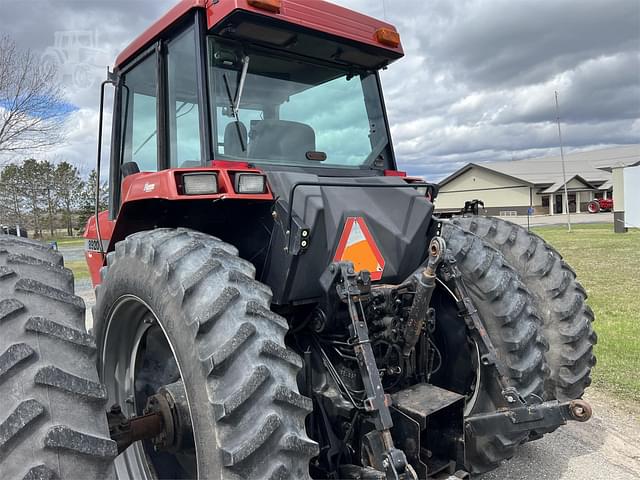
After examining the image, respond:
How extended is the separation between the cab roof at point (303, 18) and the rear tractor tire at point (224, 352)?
4.09ft

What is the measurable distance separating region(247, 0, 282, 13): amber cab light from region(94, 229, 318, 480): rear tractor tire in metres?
1.27

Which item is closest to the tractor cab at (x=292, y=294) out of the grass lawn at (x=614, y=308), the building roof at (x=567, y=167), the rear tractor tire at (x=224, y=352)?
the rear tractor tire at (x=224, y=352)

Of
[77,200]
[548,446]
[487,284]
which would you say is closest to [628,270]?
[548,446]

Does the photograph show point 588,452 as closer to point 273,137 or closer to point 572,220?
point 273,137

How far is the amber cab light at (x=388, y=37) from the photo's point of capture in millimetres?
3211

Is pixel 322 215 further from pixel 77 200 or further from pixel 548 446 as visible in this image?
pixel 77 200

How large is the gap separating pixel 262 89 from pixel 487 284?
1825mm

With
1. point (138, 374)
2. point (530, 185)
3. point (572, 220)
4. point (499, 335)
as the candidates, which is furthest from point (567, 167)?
point (138, 374)

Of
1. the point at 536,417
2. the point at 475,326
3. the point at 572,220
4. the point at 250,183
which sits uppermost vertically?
the point at 250,183

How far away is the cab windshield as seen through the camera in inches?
113

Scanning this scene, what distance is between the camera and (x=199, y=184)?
7.80 feet

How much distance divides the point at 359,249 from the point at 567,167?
220ft

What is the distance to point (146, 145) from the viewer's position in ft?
11.5

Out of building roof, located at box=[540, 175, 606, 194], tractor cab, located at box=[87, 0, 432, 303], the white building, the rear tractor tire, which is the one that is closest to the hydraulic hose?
tractor cab, located at box=[87, 0, 432, 303]
